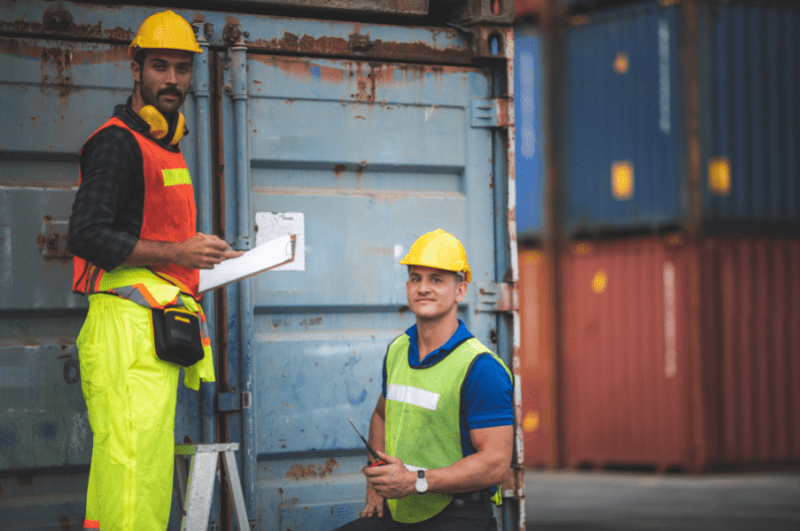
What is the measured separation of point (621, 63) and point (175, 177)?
10.4m

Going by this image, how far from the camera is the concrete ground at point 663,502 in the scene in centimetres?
773

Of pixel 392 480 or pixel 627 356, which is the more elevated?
pixel 392 480

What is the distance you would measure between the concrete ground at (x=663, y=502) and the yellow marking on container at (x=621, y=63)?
5.27 meters

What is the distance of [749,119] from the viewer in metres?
12.1

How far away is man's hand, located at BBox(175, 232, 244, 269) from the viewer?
323 cm

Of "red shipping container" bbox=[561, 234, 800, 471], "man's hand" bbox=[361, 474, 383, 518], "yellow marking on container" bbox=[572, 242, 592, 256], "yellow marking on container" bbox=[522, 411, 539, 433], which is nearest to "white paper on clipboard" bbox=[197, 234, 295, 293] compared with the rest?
"man's hand" bbox=[361, 474, 383, 518]

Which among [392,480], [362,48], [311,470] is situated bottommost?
[311,470]

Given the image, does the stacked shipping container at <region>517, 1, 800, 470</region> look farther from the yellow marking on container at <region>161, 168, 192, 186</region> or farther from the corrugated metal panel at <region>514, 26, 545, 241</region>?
the yellow marking on container at <region>161, 168, 192, 186</region>

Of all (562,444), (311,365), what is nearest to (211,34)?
(311,365)

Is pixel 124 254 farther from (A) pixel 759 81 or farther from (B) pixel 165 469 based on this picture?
(A) pixel 759 81

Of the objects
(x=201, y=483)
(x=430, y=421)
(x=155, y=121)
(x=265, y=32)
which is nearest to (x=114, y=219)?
(x=155, y=121)

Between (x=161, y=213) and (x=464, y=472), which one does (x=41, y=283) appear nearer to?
(x=161, y=213)

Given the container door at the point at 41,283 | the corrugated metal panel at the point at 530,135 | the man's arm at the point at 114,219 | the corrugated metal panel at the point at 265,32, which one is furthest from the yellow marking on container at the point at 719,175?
the man's arm at the point at 114,219

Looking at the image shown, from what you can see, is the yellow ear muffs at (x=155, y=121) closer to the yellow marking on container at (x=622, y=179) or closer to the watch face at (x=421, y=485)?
the watch face at (x=421, y=485)
